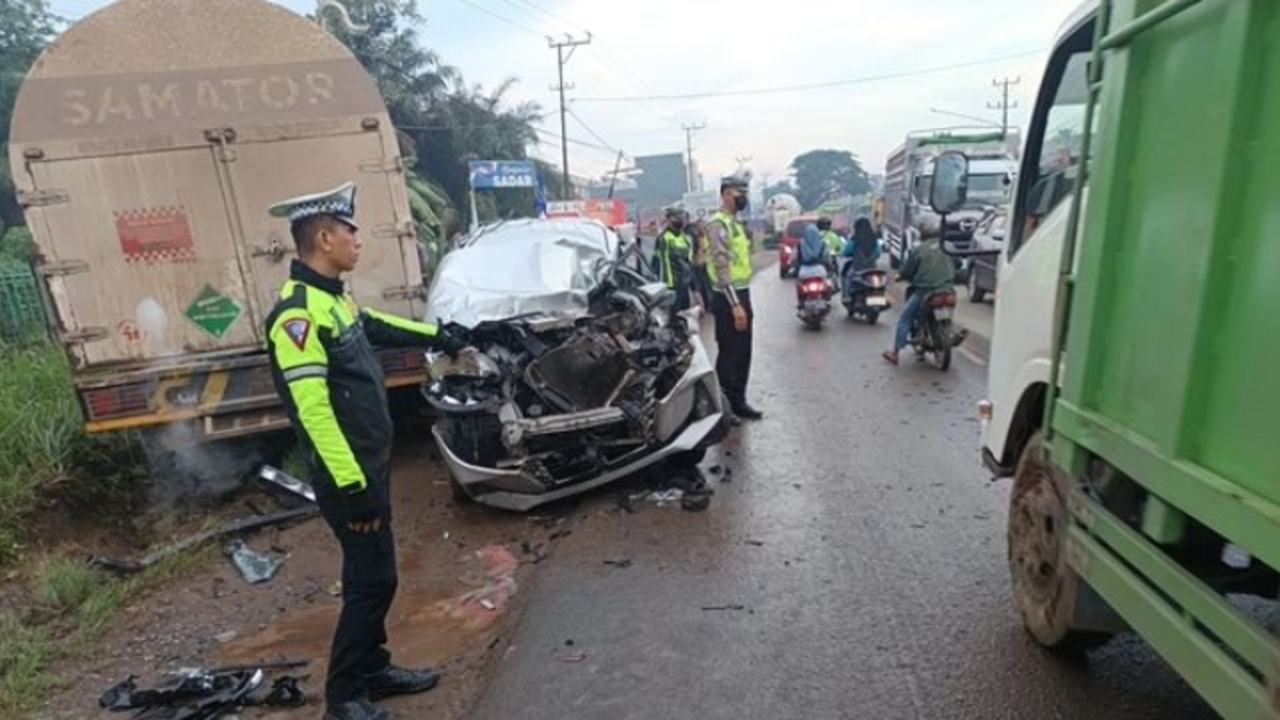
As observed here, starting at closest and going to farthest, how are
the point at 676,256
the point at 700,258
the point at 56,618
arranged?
the point at 56,618
the point at 700,258
the point at 676,256

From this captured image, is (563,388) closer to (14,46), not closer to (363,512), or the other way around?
(363,512)

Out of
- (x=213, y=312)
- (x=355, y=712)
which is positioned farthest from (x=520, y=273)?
(x=355, y=712)

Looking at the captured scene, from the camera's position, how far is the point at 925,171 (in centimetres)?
1361

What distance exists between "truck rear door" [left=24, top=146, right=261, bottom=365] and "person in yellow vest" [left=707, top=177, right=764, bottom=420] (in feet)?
11.9

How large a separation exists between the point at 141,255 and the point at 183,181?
1.88ft

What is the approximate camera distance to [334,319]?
3.09 metres

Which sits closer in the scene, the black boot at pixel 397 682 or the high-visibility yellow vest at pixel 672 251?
the black boot at pixel 397 682

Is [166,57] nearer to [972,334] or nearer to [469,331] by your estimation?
[469,331]

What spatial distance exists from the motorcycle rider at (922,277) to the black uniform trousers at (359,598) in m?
7.34

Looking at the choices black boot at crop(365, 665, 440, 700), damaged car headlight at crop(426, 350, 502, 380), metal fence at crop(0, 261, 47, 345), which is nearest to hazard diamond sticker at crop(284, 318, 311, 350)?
black boot at crop(365, 665, 440, 700)

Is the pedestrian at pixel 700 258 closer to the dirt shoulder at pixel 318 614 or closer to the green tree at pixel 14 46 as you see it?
the dirt shoulder at pixel 318 614

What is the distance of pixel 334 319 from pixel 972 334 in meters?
10.3

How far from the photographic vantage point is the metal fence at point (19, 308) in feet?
32.7

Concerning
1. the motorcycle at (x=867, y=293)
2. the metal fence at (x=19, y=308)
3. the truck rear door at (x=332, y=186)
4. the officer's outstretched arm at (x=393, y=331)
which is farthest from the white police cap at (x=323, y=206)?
the motorcycle at (x=867, y=293)
